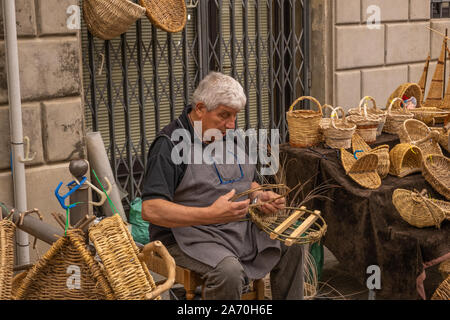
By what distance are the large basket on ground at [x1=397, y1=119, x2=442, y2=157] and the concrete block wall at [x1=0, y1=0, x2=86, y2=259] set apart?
232cm

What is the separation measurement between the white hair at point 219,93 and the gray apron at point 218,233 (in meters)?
0.30

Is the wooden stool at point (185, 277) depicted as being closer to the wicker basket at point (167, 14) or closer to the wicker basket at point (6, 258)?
the wicker basket at point (6, 258)

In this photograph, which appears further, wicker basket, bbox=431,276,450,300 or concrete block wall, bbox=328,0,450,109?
concrete block wall, bbox=328,0,450,109

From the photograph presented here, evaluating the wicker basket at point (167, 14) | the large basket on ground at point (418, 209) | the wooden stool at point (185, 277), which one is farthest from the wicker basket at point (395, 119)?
the wooden stool at point (185, 277)

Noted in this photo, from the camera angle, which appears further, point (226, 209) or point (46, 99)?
point (46, 99)

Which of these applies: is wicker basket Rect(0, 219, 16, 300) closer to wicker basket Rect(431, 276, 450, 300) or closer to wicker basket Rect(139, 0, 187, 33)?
wicker basket Rect(431, 276, 450, 300)

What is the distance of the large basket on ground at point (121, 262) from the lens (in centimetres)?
244

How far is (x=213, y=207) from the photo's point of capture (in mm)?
3291

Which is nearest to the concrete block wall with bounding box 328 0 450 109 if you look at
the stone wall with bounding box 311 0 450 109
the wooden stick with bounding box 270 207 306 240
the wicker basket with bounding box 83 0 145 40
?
the stone wall with bounding box 311 0 450 109

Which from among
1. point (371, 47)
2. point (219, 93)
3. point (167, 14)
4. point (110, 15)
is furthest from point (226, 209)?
point (371, 47)

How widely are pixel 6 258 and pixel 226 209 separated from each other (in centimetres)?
112

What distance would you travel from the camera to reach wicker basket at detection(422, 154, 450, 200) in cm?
457

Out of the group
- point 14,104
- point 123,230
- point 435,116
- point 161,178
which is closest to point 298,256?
point 161,178

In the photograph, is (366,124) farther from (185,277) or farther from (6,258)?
(6,258)
